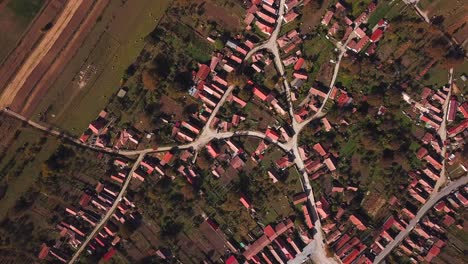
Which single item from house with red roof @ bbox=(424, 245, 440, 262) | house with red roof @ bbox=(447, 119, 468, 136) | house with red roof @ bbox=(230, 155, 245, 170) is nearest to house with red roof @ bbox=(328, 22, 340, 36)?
house with red roof @ bbox=(447, 119, 468, 136)

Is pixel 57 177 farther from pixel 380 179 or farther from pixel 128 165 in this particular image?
pixel 380 179

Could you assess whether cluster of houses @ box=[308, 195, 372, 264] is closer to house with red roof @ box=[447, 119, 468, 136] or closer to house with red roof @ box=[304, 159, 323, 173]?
house with red roof @ box=[304, 159, 323, 173]

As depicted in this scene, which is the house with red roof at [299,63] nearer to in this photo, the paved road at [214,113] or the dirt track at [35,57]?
the paved road at [214,113]

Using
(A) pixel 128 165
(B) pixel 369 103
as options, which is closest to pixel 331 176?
(B) pixel 369 103

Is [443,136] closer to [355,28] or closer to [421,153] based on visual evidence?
[421,153]

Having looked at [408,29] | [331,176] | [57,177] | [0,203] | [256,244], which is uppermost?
[408,29]

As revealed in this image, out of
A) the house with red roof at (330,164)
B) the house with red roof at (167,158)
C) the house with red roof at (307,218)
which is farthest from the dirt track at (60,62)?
the house with red roof at (307,218)
